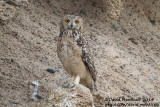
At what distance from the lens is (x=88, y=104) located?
3977 mm

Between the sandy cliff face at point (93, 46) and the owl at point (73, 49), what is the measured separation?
0.31 m

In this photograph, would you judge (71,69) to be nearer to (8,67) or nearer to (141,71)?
(8,67)

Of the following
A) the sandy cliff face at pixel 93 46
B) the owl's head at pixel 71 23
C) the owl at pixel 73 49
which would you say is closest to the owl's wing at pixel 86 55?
the owl at pixel 73 49

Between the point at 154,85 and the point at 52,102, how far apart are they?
291 cm

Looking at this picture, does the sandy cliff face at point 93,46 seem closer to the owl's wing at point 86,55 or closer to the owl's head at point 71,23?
the owl's wing at point 86,55

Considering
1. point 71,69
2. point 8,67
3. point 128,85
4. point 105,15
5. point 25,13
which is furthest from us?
point 105,15

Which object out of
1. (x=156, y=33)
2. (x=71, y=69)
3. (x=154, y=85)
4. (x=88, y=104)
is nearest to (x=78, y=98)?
(x=88, y=104)

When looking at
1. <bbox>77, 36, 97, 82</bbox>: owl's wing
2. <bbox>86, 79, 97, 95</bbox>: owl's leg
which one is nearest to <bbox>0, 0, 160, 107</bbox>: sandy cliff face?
<bbox>86, 79, 97, 95</bbox>: owl's leg

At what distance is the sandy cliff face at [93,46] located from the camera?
17.1 ft

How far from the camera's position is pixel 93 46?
655 cm

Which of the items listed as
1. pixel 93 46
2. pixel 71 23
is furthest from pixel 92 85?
pixel 93 46

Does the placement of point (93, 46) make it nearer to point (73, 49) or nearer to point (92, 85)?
point (92, 85)

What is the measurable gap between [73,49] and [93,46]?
211 cm

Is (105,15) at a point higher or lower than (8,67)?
higher
